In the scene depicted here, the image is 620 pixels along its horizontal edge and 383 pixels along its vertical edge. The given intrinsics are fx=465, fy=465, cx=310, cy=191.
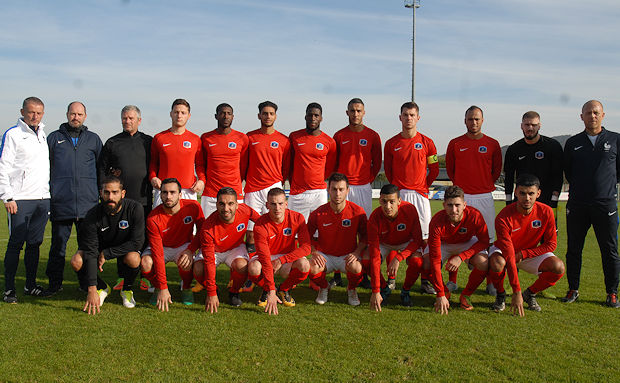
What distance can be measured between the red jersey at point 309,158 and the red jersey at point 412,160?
0.80m

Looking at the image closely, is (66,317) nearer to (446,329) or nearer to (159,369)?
(159,369)

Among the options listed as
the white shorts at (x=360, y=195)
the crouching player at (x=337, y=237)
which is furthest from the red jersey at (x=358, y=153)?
the crouching player at (x=337, y=237)

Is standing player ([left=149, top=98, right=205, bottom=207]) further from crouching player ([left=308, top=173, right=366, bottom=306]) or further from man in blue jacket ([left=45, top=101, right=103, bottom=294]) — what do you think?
crouching player ([left=308, top=173, right=366, bottom=306])

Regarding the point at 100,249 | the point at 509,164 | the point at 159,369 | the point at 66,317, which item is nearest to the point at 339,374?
the point at 159,369

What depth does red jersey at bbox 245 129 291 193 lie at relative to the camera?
20.1ft

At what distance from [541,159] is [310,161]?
9.23 ft

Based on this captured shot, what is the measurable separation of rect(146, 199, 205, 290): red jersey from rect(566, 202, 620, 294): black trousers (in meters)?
4.22

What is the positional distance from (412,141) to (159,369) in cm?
404

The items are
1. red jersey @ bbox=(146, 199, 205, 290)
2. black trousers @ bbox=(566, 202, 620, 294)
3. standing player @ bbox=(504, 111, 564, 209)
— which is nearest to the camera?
red jersey @ bbox=(146, 199, 205, 290)

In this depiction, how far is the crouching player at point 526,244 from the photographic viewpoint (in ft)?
15.8

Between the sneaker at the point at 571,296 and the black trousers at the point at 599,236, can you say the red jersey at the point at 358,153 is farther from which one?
the sneaker at the point at 571,296

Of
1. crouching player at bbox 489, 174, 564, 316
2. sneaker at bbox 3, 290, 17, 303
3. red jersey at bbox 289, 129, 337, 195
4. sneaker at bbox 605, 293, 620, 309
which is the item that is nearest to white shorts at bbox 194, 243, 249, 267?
red jersey at bbox 289, 129, 337, 195

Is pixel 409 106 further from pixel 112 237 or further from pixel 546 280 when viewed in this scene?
pixel 112 237

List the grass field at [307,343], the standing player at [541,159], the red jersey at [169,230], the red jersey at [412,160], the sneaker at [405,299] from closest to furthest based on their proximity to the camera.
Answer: the grass field at [307,343] < the red jersey at [169,230] < the sneaker at [405,299] < the standing player at [541,159] < the red jersey at [412,160]
